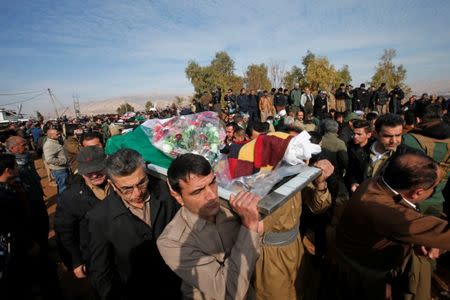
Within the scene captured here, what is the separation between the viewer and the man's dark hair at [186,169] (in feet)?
5.48

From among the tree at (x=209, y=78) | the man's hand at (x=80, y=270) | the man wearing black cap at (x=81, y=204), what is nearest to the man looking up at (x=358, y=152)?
the man wearing black cap at (x=81, y=204)

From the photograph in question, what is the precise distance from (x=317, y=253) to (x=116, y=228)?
11.7ft

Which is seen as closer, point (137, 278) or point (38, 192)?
point (137, 278)

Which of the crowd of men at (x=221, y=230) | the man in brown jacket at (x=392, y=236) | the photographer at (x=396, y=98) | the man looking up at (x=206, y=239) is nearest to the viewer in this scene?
the man looking up at (x=206, y=239)

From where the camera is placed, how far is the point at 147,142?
8.61ft

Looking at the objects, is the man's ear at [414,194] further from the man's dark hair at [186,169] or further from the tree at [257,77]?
the tree at [257,77]

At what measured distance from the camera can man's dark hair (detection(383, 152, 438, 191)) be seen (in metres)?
1.85

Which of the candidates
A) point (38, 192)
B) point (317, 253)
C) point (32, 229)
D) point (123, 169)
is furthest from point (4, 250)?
point (317, 253)

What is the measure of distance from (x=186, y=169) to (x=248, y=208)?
0.54 m

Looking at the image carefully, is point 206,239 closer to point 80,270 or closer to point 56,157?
point 80,270

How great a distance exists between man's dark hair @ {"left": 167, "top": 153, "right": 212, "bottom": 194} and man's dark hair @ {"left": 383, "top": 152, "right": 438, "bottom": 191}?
146cm

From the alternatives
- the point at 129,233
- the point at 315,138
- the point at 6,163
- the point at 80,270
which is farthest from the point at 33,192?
the point at 315,138

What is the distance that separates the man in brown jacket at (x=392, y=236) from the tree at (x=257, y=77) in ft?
173

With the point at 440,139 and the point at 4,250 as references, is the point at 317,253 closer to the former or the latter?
the point at 440,139
